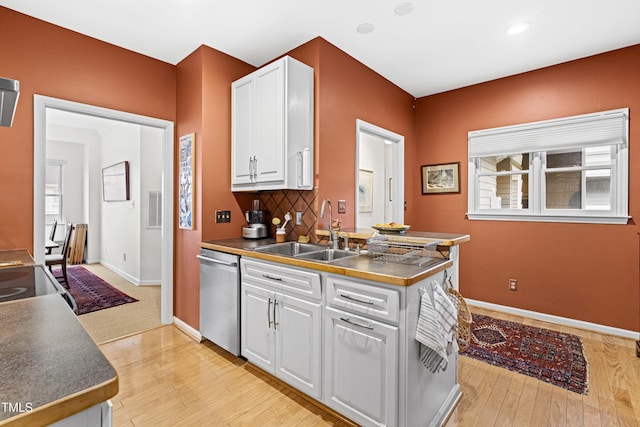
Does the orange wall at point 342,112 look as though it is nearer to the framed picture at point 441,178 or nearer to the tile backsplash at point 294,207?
the tile backsplash at point 294,207

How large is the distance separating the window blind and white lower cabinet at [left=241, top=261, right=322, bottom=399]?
10.1ft

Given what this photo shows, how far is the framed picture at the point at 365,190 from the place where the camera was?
4.98 metres

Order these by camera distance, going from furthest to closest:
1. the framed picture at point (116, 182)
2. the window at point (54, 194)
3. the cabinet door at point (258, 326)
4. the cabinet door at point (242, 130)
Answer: the window at point (54, 194) → the framed picture at point (116, 182) → the cabinet door at point (242, 130) → the cabinet door at point (258, 326)

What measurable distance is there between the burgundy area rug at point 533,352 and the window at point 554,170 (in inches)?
47.8

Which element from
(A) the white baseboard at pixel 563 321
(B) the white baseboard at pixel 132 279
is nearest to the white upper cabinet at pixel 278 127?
(A) the white baseboard at pixel 563 321

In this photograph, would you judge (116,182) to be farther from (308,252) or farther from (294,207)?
(308,252)

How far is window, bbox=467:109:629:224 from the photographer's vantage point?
10.1 ft

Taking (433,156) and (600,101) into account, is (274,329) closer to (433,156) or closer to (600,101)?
(433,156)

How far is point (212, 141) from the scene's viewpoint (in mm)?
3057

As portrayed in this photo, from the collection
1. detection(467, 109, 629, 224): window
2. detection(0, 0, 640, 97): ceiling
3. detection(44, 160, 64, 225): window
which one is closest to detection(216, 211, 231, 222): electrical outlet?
detection(0, 0, 640, 97): ceiling

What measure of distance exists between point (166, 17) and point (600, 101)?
161 inches

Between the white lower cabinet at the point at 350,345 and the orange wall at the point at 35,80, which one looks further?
the orange wall at the point at 35,80

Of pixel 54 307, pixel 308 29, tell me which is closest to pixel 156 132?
pixel 308 29

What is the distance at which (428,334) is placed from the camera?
5.26ft
